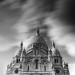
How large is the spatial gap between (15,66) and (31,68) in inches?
215

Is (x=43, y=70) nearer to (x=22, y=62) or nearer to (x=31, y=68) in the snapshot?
(x=31, y=68)

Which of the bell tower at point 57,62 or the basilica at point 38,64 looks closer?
the basilica at point 38,64

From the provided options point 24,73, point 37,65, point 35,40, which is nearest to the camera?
point 24,73

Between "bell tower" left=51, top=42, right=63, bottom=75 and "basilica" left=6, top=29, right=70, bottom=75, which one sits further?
"bell tower" left=51, top=42, right=63, bottom=75

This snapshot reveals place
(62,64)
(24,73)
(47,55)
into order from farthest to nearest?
1. (62,64)
2. (47,55)
3. (24,73)

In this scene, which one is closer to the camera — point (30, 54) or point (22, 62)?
point (22, 62)

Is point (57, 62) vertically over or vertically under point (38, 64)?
over

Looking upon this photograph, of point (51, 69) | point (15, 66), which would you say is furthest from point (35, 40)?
point (51, 69)

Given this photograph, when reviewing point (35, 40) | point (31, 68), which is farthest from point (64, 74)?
point (35, 40)

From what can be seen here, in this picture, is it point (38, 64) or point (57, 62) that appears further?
point (57, 62)

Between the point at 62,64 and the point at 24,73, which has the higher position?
the point at 62,64

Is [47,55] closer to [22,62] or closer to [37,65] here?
[37,65]

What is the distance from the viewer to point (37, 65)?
29641mm

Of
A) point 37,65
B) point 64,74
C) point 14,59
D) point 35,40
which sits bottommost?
point 64,74
